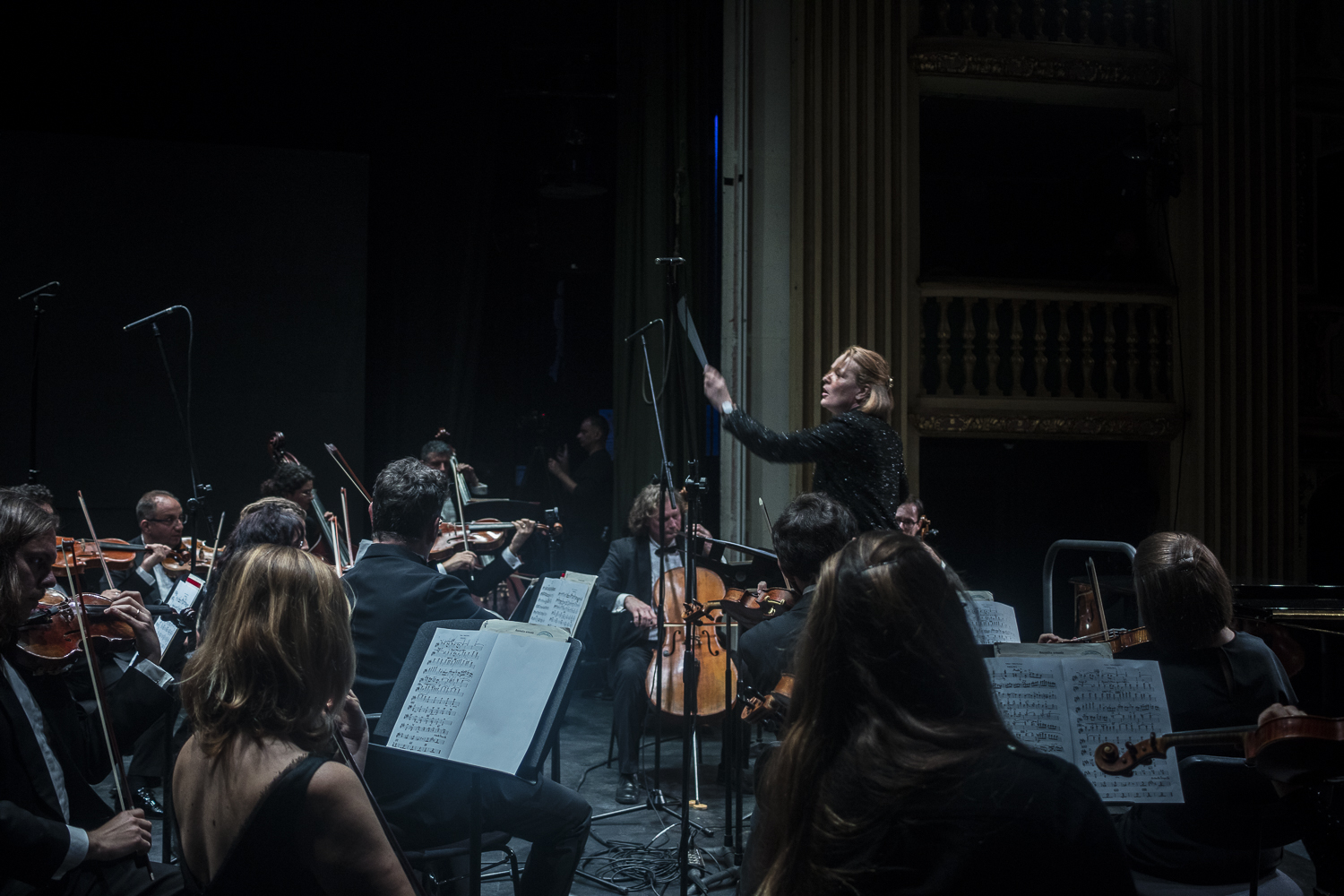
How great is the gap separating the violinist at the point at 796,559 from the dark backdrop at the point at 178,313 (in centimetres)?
456

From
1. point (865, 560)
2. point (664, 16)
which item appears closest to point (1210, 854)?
point (865, 560)

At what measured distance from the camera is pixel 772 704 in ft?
7.62

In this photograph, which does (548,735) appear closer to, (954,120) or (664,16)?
(664,16)

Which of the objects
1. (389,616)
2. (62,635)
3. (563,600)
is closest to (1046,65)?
(563,600)

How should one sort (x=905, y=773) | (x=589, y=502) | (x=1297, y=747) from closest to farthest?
1. (x=905, y=773)
2. (x=1297, y=747)
3. (x=589, y=502)

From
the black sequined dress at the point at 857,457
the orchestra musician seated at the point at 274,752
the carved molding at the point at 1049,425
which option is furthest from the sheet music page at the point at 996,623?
the carved molding at the point at 1049,425

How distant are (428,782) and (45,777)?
846 mm

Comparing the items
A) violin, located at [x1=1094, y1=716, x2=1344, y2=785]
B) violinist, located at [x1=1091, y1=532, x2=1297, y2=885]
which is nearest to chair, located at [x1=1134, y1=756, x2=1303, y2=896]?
violinist, located at [x1=1091, y1=532, x2=1297, y2=885]

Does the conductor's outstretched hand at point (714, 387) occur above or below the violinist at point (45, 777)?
above

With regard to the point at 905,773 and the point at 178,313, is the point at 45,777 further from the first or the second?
the point at 178,313

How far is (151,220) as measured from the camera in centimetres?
625

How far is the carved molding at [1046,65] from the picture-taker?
245 inches

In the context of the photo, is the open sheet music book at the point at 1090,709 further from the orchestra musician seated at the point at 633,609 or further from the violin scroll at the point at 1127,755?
the orchestra musician seated at the point at 633,609

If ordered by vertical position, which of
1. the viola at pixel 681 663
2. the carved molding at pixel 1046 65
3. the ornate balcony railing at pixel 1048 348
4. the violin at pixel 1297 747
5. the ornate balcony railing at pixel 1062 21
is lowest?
the viola at pixel 681 663
